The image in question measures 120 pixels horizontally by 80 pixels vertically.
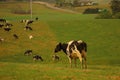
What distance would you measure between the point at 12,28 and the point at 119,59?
24.7 meters

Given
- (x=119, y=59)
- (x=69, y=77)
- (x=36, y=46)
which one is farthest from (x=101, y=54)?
(x=69, y=77)

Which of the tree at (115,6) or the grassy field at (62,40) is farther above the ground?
the tree at (115,6)

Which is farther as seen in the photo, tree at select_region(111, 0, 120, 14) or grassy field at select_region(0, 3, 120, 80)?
tree at select_region(111, 0, 120, 14)

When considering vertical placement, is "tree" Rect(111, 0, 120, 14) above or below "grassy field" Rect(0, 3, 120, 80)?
above

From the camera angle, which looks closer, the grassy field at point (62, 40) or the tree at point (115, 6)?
the grassy field at point (62, 40)

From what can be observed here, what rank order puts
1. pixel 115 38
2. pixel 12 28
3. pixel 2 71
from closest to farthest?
pixel 2 71 → pixel 115 38 → pixel 12 28

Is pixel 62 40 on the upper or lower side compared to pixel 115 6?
lower

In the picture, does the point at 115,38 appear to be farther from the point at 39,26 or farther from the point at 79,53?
the point at 79,53

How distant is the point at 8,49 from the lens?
4800 centimetres

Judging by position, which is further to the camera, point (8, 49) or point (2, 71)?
point (8, 49)

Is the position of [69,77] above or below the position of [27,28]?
above

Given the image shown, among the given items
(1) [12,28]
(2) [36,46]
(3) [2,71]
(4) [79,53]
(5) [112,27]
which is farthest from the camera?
(5) [112,27]

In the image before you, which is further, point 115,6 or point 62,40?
point 115,6

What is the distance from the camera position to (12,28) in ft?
200
